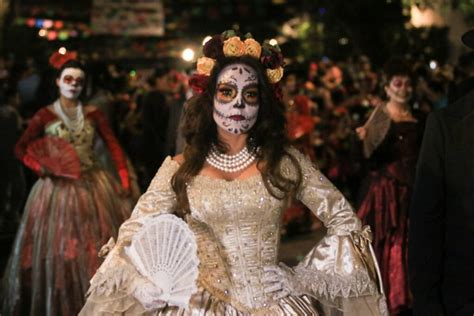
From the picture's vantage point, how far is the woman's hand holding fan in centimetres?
723

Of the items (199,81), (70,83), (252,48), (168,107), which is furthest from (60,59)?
(168,107)

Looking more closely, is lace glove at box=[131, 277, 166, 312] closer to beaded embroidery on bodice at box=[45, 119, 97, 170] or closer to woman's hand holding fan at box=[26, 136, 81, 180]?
woman's hand holding fan at box=[26, 136, 81, 180]

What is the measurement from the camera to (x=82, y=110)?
7.61 metres

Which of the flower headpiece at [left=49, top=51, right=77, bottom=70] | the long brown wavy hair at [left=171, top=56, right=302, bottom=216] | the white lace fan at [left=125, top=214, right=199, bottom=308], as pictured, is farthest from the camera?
the flower headpiece at [left=49, top=51, right=77, bottom=70]

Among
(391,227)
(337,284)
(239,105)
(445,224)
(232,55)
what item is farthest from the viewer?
(391,227)

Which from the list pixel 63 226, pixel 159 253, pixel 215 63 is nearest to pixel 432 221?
pixel 159 253

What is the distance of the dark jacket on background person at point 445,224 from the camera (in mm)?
3430

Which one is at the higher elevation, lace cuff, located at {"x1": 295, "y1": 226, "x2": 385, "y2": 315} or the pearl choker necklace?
the pearl choker necklace

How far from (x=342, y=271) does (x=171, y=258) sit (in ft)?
2.58

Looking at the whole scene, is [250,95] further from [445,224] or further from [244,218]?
[445,224]

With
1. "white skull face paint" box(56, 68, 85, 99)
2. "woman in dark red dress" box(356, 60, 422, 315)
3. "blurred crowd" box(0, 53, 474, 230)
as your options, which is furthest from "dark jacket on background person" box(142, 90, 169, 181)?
"woman in dark red dress" box(356, 60, 422, 315)

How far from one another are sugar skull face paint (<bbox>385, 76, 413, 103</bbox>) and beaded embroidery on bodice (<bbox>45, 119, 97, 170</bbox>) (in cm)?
236

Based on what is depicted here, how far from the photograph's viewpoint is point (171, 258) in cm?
402

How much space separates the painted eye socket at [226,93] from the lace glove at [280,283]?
2.69 feet
